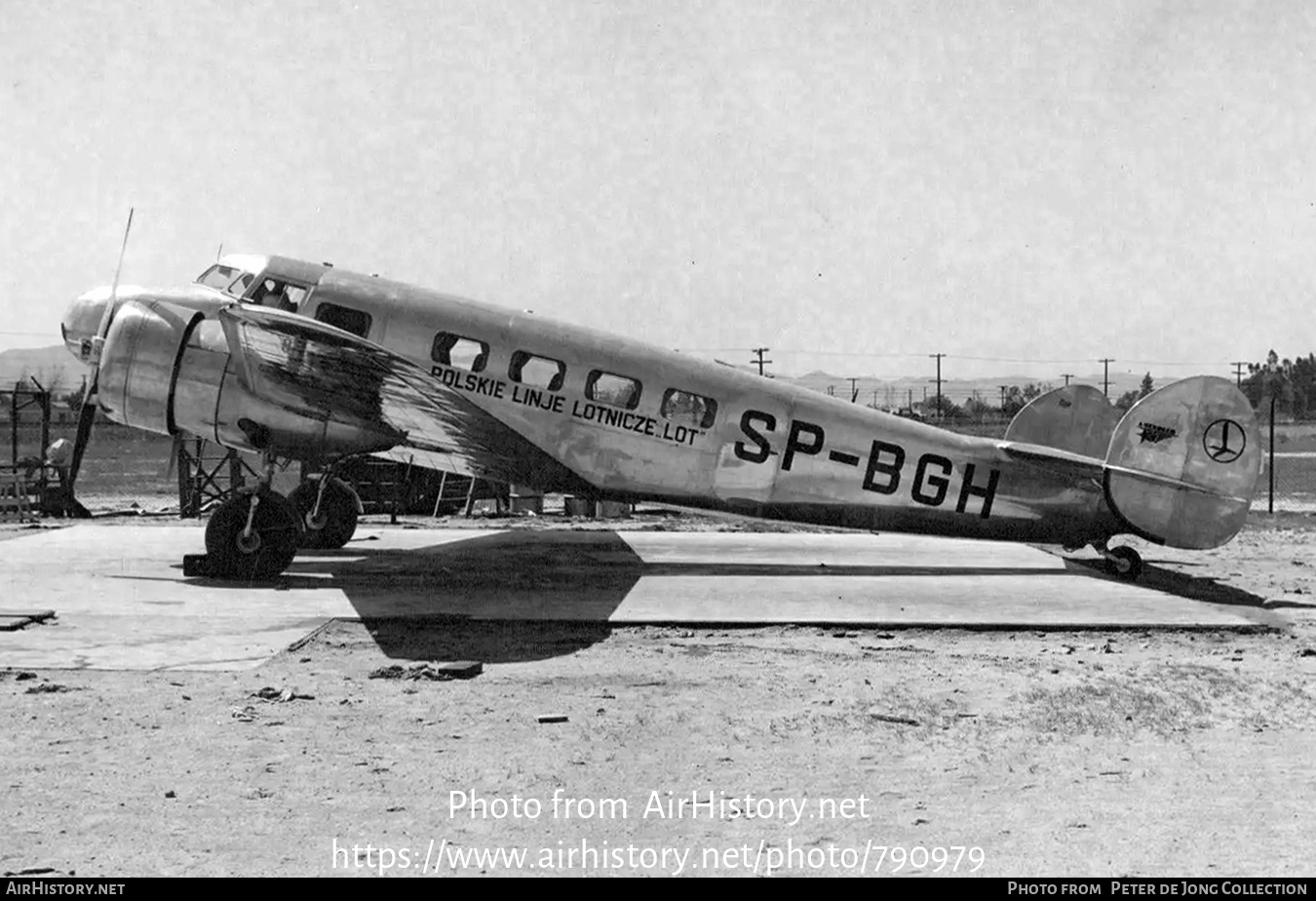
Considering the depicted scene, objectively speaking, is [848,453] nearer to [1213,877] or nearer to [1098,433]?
[1098,433]

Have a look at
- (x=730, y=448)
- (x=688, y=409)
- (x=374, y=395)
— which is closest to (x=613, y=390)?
(x=688, y=409)

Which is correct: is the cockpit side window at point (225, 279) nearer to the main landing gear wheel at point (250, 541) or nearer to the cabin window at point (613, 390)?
the main landing gear wheel at point (250, 541)

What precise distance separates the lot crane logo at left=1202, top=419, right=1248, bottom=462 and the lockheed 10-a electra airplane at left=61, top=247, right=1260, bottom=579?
0.01 m

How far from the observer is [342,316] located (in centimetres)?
1380

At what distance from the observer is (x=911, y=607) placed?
11.9 m

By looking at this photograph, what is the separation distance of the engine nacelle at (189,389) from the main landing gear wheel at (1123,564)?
8.50 metres

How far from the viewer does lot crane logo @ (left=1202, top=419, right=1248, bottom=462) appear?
520 inches

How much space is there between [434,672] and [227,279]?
759 cm

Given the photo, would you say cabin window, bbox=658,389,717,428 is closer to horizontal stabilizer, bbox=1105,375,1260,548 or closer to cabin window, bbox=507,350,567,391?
cabin window, bbox=507,350,567,391

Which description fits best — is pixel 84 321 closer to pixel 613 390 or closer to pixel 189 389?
pixel 189 389

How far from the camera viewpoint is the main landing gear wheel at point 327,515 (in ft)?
52.2

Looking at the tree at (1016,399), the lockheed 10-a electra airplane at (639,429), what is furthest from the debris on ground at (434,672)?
the tree at (1016,399)

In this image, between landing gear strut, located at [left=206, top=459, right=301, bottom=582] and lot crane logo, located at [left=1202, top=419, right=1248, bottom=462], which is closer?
landing gear strut, located at [left=206, top=459, right=301, bottom=582]

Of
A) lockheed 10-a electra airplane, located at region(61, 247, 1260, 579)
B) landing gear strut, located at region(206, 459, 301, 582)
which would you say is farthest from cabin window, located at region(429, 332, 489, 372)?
landing gear strut, located at region(206, 459, 301, 582)
